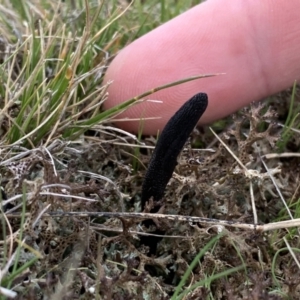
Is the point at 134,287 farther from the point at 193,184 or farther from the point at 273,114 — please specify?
the point at 273,114

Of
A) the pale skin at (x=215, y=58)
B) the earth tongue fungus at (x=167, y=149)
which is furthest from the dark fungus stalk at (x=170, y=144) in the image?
the pale skin at (x=215, y=58)

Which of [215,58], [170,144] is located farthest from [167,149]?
[215,58]

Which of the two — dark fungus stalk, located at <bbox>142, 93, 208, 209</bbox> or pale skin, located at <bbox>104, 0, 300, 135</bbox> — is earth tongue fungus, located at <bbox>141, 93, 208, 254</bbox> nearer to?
dark fungus stalk, located at <bbox>142, 93, 208, 209</bbox>

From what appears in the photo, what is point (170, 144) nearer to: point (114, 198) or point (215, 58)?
point (114, 198)

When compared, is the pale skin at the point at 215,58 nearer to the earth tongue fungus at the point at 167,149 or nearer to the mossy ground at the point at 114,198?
the mossy ground at the point at 114,198

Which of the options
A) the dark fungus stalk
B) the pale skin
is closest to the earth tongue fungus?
the dark fungus stalk

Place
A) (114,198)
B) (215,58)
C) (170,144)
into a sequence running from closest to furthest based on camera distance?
(170,144)
(114,198)
(215,58)

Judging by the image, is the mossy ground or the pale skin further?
the pale skin
